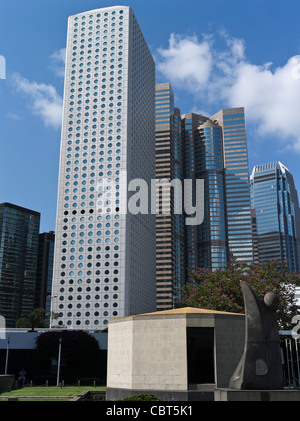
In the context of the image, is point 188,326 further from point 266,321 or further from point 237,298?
point 237,298

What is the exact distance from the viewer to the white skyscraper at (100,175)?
375 ft

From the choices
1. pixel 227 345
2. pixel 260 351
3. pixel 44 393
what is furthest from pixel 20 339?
pixel 260 351

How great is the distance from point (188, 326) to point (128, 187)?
3615 inches

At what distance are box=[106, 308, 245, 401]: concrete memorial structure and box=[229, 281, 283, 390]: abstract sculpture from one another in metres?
7.44

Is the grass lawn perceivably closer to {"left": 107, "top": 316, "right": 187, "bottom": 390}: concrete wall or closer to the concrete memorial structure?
{"left": 107, "top": 316, "right": 187, "bottom": 390}: concrete wall

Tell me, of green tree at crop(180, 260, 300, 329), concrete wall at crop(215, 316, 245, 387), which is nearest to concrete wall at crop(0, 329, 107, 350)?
green tree at crop(180, 260, 300, 329)

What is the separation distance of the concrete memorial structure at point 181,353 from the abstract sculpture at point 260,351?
24.4 feet

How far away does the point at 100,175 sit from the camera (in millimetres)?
121500

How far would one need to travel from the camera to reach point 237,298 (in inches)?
1913

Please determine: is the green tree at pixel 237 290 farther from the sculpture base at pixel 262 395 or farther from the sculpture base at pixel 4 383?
Answer: the sculpture base at pixel 262 395

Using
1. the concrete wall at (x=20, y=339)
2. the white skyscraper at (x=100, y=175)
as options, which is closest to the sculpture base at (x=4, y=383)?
the concrete wall at (x=20, y=339)

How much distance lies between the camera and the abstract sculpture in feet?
70.0

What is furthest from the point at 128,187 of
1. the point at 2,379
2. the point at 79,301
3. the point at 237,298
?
the point at 2,379

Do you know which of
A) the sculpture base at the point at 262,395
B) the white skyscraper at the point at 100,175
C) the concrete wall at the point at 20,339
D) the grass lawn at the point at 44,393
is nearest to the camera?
the sculpture base at the point at 262,395
